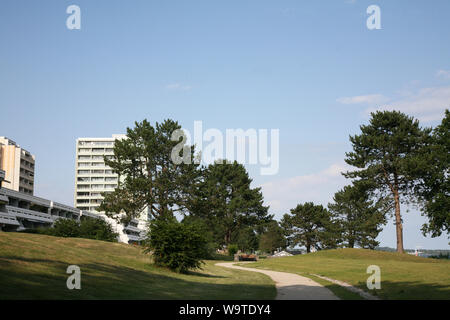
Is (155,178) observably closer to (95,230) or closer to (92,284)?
(95,230)

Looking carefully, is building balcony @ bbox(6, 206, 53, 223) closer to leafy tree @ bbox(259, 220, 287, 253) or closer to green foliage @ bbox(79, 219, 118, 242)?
green foliage @ bbox(79, 219, 118, 242)

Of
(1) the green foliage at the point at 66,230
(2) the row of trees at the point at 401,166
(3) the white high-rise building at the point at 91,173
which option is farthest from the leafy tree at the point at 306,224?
(3) the white high-rise building at the point at 91,173

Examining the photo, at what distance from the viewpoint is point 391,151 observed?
212ft

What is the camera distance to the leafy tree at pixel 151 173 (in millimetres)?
62125

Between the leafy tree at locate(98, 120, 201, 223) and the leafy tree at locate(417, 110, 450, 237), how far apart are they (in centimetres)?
3125

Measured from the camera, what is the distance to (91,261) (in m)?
23.8

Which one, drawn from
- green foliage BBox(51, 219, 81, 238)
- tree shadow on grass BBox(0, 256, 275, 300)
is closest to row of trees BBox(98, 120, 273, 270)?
green foliage BBox(51, 219, 81, 238)

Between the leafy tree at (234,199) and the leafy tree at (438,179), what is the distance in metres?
38.0

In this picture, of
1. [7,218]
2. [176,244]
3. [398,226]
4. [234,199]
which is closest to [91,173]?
[234,199]

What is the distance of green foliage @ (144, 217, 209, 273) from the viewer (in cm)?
2814

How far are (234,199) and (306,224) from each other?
2261 cm

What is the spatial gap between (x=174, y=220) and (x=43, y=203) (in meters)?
69.3

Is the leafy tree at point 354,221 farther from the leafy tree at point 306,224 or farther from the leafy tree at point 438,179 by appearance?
the leafy tree at point 438,179
